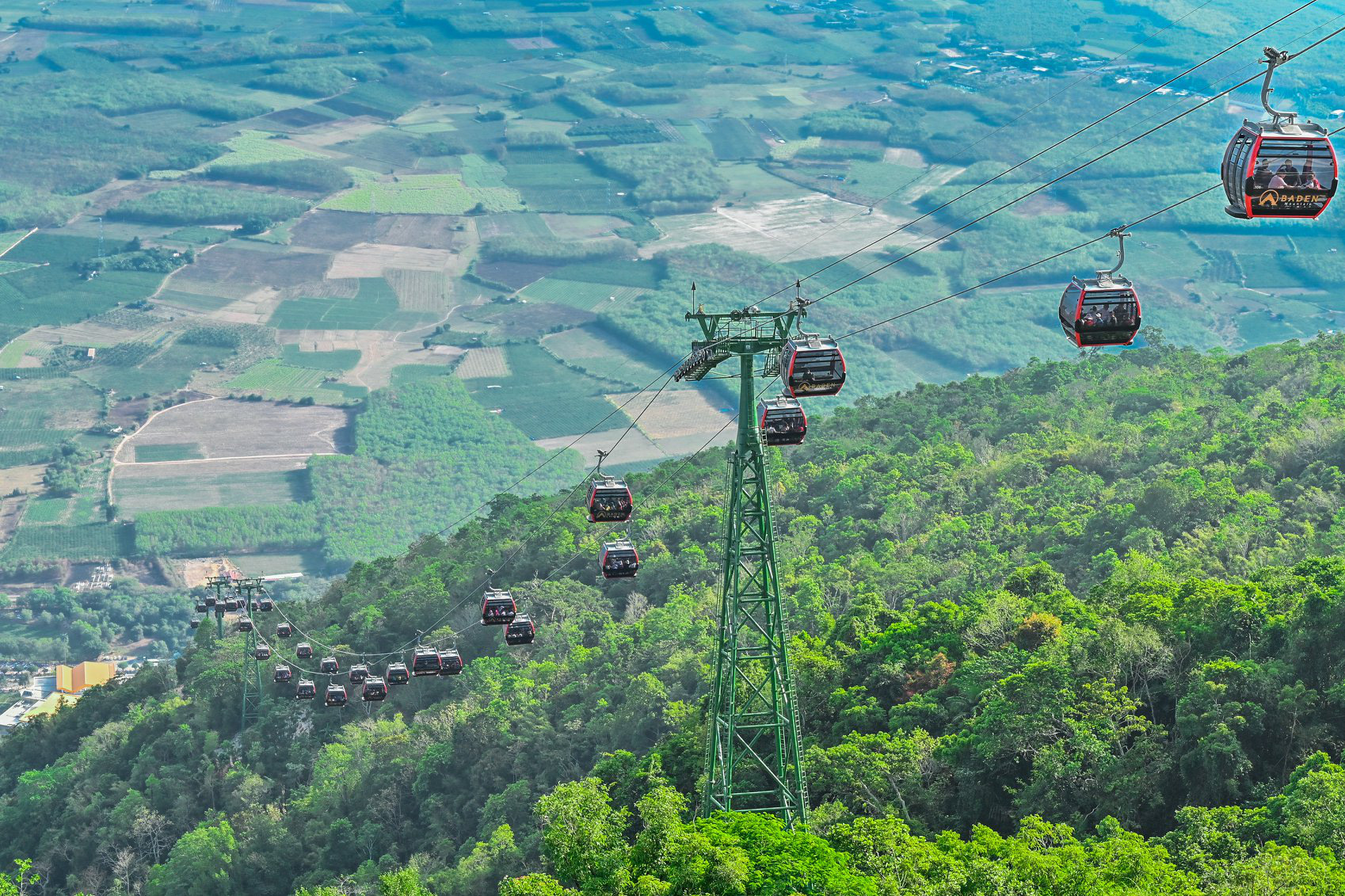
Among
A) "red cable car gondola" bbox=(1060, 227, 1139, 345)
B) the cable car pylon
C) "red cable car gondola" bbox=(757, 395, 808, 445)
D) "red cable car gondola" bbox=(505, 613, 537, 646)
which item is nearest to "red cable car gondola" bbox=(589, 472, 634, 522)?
the cable car pylon

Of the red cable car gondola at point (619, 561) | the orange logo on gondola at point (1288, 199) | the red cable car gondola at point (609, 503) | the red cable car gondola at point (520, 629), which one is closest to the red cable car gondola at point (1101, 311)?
the orange logo on gondola at point (1288, 199)

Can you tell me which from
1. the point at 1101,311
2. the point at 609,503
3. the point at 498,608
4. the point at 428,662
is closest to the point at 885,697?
the point at 498,608

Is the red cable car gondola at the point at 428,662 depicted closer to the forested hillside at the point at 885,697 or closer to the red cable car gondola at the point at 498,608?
the red cable car gondola at the point at 498,608

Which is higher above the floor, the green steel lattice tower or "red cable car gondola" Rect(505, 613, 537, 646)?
"red cable car gondola" Rect(505, 613, 537, 646)

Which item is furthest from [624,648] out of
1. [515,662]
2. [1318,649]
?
[1318,649]

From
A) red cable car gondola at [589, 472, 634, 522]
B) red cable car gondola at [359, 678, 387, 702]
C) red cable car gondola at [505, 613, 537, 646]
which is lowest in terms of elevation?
red cable car gondola at [359, 678, 387, 702]

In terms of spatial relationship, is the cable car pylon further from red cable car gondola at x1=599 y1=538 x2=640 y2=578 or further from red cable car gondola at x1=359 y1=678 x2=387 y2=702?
red cable car gondola at x1=359 y1=678 x2=387 y2=702

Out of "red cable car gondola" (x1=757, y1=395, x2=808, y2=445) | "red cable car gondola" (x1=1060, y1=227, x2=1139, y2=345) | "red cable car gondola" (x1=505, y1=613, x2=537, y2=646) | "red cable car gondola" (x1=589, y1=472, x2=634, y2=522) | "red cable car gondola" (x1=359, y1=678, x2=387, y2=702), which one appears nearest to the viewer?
"red cable car gondola" (x1=1060, y1=227, x2=1139, y2=345)
